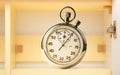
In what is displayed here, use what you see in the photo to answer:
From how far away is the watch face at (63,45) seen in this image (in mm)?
1380

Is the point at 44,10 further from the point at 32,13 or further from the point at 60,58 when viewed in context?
the point at 60,58

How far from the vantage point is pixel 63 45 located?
1.40m

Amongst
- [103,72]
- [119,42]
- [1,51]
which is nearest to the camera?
[119,42]

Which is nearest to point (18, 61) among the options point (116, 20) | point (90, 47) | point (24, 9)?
point (24, 9)

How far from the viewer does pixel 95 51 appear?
164cm

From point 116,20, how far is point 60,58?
50cm

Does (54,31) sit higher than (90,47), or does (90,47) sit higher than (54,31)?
(54,31)

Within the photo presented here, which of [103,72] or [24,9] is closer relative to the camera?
[103,72]

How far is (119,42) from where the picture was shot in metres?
1.00

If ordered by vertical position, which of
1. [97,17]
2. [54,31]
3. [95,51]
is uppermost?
[97,17]

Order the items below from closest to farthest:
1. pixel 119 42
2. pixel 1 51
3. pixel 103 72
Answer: pixel 119 42
pixel 103 72
pixel 1 51

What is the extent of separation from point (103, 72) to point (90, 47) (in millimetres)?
308

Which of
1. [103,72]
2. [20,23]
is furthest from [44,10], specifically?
[103,72]

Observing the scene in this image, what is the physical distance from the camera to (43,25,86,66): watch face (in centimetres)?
138
